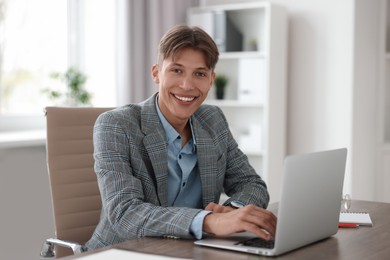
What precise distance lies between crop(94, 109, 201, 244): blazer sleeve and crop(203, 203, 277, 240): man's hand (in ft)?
0.19

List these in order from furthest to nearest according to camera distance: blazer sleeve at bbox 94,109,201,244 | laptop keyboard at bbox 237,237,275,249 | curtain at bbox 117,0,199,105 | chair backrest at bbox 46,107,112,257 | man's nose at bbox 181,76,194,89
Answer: curtain at bbox 117,0,199,105, chair backrest at bbox 46,107,112,257, man's nose at bbox 181,76,194,89, blazer sleeve at bbox 94,109,201,244, laptop keyboard at bbox 237,237,275,249

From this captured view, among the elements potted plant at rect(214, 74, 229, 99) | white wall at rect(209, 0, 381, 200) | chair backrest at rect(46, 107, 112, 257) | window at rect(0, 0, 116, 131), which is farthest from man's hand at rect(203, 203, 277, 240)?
potted plant at rect(214, 74, 229, 99)

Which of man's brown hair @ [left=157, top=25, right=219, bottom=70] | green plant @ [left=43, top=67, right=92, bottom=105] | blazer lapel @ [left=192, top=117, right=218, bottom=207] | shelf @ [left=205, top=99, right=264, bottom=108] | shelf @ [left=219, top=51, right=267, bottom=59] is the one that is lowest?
blazer lapel @ [left=192, top=117, right=218, bottom=207]

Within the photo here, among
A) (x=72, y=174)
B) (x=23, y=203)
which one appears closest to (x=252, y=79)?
(x=23, y=203)

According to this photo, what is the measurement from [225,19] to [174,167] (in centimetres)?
282

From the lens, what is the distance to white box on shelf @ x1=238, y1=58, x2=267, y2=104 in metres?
4.53

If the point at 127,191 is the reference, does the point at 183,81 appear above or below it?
above

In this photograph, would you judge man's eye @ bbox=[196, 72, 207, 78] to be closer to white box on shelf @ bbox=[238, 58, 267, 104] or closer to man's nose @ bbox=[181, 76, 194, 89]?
man's nose @ bbox=[181, 76, 194, 89]

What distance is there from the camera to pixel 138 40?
4.41 meters

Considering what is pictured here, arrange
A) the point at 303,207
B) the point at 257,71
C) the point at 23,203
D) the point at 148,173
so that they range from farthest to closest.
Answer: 1. the point at 257,71
2. the point at 23,203
3. the point at 148,173
4. the point at 303,207

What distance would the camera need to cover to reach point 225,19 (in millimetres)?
4594

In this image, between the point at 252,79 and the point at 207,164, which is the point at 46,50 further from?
the point at 207,164

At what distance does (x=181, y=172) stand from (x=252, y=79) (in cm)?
272

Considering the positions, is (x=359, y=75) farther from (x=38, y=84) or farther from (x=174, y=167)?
(x=174, y=167)
